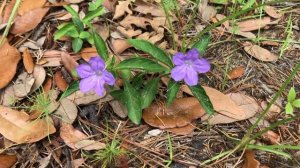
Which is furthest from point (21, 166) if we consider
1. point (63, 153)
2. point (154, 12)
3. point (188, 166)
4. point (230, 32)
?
point (230, 32)

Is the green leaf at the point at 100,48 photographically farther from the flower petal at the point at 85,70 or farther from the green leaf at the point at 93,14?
the green leaf at the point at 93,14

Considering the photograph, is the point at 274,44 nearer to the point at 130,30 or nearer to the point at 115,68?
the point at 130,30

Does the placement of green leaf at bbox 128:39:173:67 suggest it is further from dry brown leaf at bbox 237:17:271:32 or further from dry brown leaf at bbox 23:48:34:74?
dry brown leaf at bbox 237:17:271:32

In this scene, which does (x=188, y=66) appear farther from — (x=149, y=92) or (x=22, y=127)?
(x=22, y=127)

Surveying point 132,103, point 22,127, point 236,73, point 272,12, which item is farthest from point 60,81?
point 272,12

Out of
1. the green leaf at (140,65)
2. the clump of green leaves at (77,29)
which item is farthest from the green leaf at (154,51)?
the clump of green leaves at (77,29)

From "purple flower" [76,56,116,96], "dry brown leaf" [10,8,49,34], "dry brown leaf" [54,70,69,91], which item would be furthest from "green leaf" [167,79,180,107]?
"dry brown leaf" [10,8,49,34]
